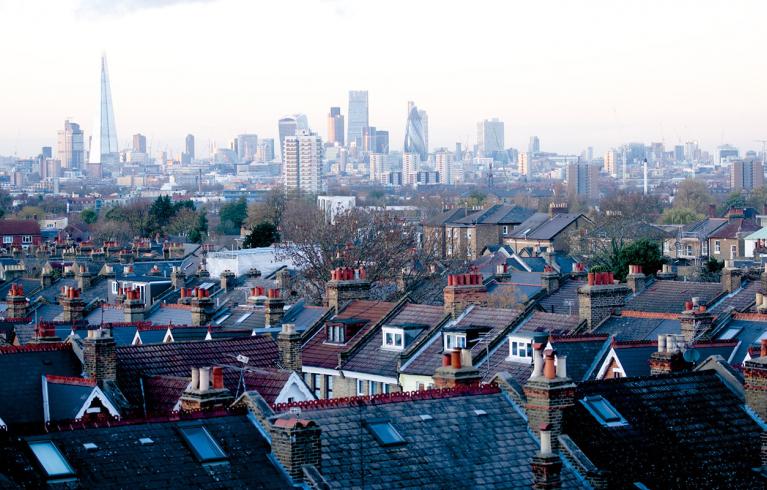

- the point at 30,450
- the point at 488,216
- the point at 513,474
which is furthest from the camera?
the point at 488,216

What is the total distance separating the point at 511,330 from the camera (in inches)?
1570

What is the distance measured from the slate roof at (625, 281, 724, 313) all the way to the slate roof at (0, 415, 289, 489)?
27525 mm

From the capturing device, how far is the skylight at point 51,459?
20.1m

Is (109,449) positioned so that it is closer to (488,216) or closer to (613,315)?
(613,315)

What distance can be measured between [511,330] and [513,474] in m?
16.9

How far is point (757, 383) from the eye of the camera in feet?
86.8

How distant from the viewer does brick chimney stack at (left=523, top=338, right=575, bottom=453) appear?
23875mm

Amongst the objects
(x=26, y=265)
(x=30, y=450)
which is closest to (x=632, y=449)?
(x=30, y=450)

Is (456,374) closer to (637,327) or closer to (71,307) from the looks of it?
(637,327)

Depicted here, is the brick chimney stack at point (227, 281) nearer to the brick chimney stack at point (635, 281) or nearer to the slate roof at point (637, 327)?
the brick chimney stack at point (635, 281)

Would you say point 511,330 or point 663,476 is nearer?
point 663,476

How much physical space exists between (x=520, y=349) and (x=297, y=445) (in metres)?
17.2

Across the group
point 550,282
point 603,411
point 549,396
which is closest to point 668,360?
point 603,411

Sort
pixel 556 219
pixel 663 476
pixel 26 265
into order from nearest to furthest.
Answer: pixel 663 476, pixel 26 265, pixel 556 219
